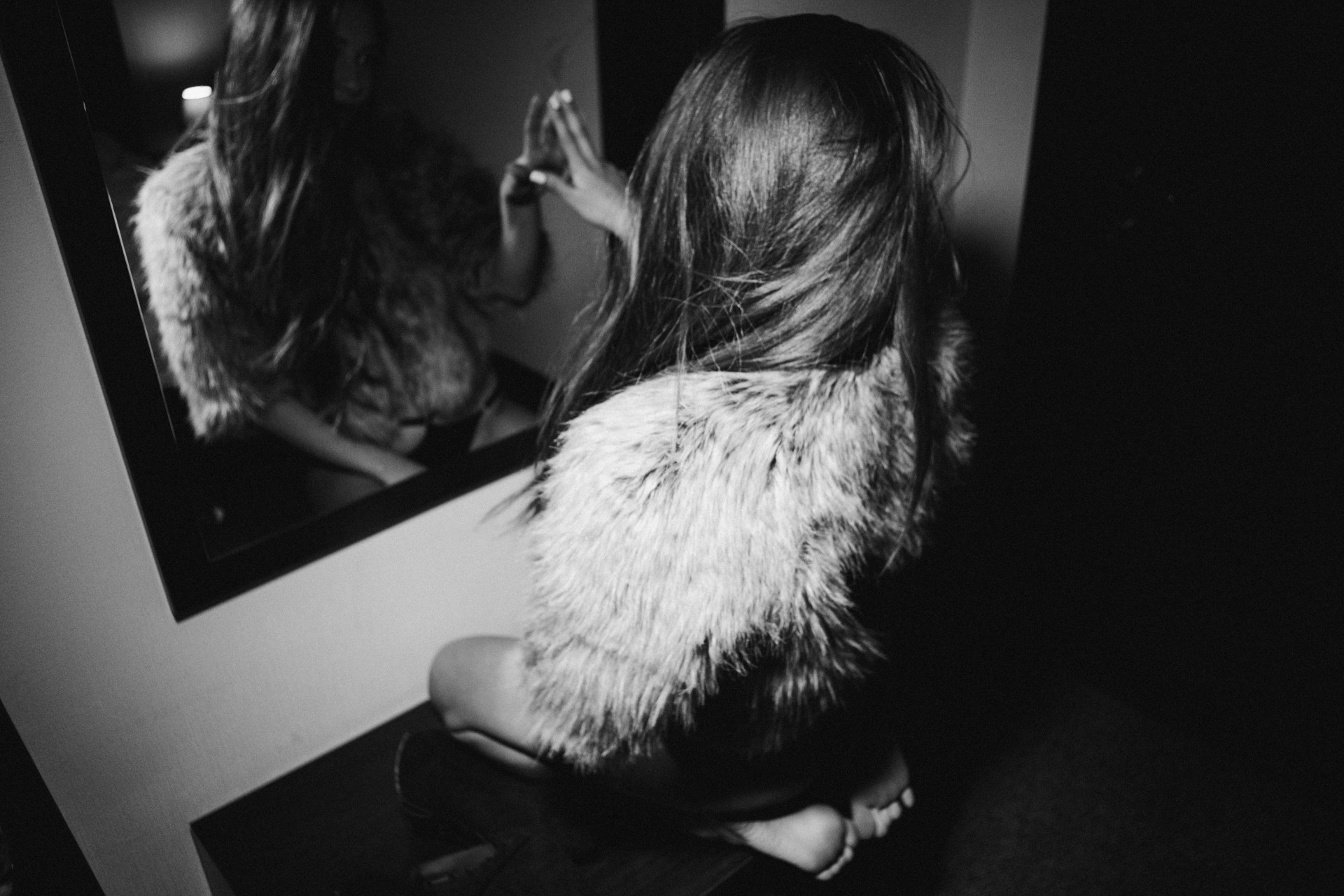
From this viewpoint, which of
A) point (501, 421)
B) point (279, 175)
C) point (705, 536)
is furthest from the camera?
point (501, 421)

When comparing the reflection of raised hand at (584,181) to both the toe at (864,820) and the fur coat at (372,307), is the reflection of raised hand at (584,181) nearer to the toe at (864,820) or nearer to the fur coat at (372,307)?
the fur coat at (372,307)

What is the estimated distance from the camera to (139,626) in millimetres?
1081

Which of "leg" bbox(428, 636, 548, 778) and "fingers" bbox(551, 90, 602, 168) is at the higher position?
"fingers" bbox(551, 90, 602, 168)

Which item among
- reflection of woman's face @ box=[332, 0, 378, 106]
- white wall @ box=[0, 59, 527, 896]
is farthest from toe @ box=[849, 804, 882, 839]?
reflection of woman's face @ box=[332, 0, 378, 106]

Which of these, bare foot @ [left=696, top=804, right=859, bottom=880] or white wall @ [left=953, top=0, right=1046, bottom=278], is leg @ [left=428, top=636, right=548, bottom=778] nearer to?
bare foot @ [left=696, top=804, right=859, bottom=880]

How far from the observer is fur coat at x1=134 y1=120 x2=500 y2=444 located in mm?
927

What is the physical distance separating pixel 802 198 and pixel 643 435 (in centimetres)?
29

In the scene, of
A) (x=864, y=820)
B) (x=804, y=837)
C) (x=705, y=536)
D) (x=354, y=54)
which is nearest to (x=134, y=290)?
(x=354, y=54)

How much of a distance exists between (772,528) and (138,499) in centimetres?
74

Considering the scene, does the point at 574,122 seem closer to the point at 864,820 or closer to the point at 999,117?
the point at 999,117

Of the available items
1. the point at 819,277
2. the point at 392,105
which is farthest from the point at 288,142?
the point at 819,277

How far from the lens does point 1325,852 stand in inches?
58.9

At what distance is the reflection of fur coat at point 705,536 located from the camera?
822 millimetres

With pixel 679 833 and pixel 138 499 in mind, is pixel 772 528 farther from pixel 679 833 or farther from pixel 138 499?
pixel 138 499
